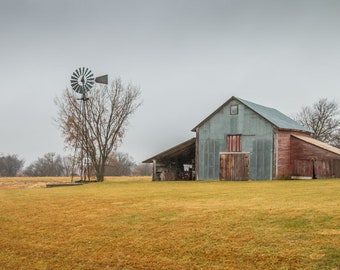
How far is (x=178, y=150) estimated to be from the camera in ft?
142

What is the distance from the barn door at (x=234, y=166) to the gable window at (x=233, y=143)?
Result: 1.38ft

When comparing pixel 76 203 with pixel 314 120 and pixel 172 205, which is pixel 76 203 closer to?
pixel 172 205

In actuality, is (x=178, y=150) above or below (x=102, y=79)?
below

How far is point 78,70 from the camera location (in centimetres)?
4509

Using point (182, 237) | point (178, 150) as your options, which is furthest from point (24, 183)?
point (182, 237)

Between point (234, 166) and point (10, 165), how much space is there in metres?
101

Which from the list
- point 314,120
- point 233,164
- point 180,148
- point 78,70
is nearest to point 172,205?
point 233,164

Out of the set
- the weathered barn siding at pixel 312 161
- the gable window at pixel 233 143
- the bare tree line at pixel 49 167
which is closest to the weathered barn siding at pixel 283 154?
the weathered barn siding at pixel 312 161

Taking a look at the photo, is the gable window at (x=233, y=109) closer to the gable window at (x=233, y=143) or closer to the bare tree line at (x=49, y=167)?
the gable window at (x=233, y=143)

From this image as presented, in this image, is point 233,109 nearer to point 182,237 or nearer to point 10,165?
point 182,237

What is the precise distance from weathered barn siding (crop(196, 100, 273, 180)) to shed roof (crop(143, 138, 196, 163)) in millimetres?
2115

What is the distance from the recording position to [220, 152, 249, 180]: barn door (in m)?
37.7

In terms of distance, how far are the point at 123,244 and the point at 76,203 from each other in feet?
30.0

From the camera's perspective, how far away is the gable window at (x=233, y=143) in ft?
126
